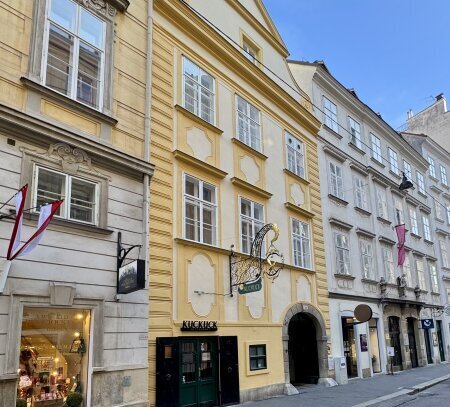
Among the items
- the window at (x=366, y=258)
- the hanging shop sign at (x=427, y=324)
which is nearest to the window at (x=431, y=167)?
the hanging shop sign at (x=427, y=324)

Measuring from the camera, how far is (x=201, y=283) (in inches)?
468

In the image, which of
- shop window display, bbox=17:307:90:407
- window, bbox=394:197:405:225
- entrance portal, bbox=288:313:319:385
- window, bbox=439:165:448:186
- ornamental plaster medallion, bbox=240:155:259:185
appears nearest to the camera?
shop window display, bbox=17:307:90:407

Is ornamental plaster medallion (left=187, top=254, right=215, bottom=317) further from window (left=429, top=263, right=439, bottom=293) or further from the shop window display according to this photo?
window (left=429, top=263, right=439, bottom=293)

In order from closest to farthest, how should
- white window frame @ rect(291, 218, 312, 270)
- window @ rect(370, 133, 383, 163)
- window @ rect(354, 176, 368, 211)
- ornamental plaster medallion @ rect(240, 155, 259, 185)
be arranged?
ornamental plaster medallion @ rect(240, 155, 259, 185)
white window frame @ rect(291, 218, 312, 270)
window @ rect(354, 176, 368, 211)
window @ rect(370, 133, 383, 163)

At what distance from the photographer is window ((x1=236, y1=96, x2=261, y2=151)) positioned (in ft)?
49.5

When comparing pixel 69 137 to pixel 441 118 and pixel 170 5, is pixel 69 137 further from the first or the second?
Answer: pixel 441 118

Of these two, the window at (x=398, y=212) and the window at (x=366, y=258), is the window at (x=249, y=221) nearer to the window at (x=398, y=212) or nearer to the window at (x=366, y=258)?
the window at (x=366, y=258)

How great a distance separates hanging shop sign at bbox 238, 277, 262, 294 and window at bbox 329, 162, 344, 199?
891cm

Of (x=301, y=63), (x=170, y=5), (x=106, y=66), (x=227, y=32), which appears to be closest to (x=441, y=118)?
(x=301, y=63)

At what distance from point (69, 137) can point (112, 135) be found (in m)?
1.27

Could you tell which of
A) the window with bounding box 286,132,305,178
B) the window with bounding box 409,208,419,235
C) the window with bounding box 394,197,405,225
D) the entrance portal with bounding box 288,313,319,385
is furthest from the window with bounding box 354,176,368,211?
the entrance portal with bounding box 288,313,319,385

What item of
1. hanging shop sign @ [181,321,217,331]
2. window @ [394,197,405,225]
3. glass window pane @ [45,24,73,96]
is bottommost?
hanging shop sign @ [181,321,217,331]

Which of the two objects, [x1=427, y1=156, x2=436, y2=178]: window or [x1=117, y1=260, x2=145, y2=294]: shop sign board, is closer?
[x1=117, y1=260, x2=145, y2=294]: shop sign board

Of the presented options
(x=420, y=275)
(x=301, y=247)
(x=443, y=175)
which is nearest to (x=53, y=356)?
(x=301, y=247)
